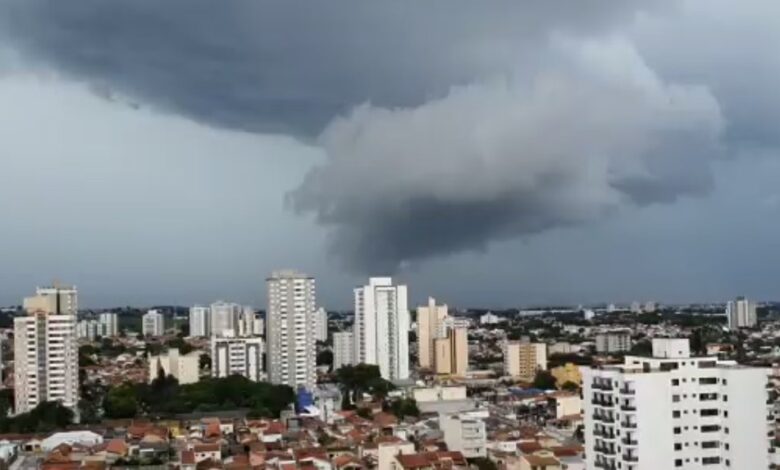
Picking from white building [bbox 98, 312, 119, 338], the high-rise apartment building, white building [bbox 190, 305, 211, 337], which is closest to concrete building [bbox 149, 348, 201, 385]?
the high-rise apartment building

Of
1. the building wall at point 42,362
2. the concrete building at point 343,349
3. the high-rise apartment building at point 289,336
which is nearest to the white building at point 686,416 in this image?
the building wall at point 42,362

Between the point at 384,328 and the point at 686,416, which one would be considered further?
the point at 384,328

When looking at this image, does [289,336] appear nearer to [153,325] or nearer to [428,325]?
[428,325]

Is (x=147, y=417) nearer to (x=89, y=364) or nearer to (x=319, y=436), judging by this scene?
(x=319, y=436)

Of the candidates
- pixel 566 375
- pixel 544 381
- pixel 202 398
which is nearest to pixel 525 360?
pixel 544 381

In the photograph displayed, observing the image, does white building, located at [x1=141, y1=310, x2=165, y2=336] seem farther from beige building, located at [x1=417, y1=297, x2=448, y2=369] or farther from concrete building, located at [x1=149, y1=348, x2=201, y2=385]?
concrete building, located at [x1=149, y1=348, x2=201, y2=385]
